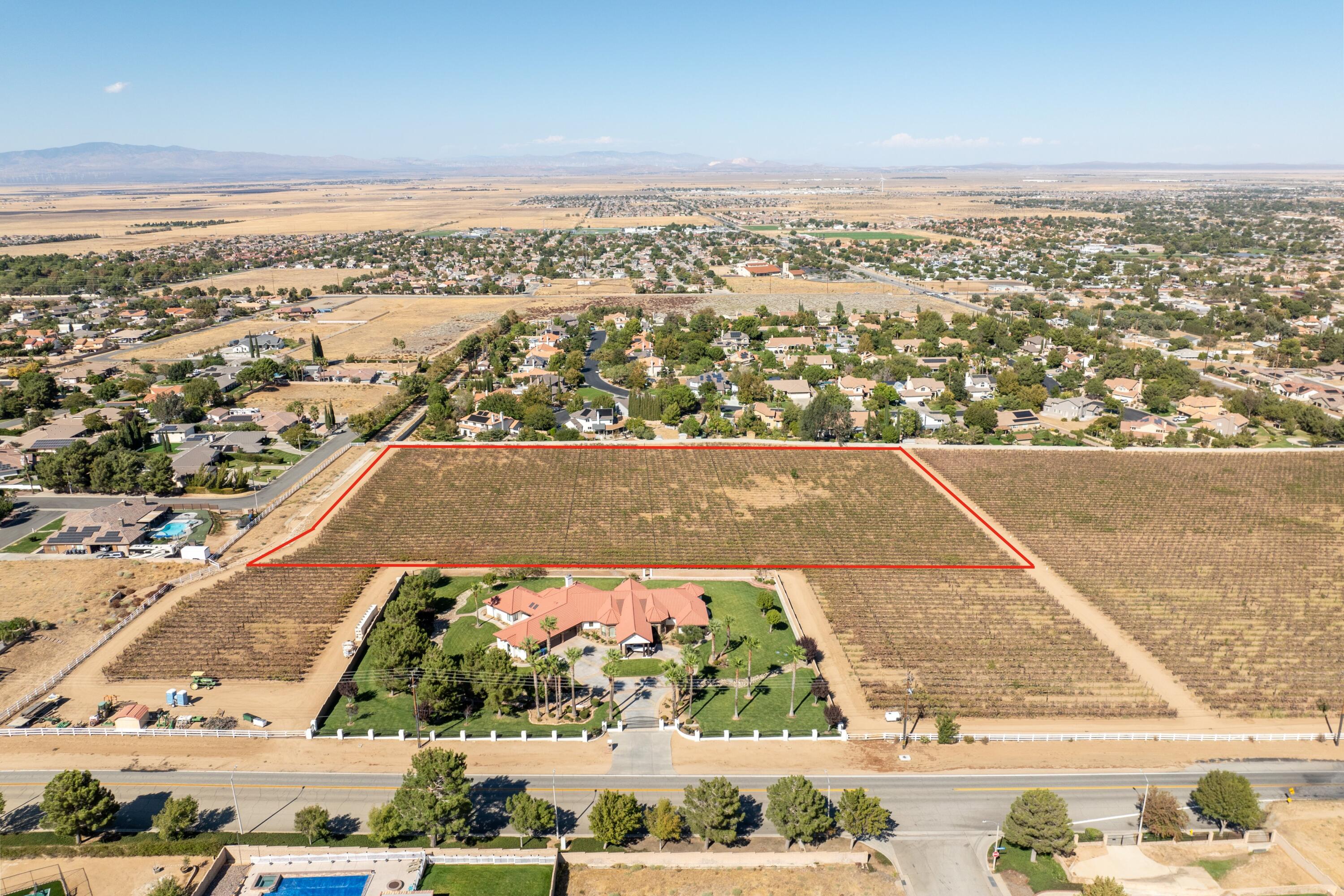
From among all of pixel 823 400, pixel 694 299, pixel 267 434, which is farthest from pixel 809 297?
pixel 267 434

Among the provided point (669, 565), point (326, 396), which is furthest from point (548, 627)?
point (326, 396)

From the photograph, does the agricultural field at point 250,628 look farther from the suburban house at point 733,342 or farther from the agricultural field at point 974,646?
the suburban house at point 733,342

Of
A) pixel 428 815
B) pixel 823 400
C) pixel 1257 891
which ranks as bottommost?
pixel 1257 891

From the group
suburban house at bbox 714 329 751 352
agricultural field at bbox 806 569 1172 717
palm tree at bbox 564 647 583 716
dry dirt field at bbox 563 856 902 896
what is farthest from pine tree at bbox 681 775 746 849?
Result: suburban house at bbox 714 329 751 352

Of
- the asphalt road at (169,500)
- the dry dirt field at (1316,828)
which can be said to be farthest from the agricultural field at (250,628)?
the dry dirt field at (1316,828)

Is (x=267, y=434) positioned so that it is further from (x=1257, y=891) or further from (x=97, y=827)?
(x=1257, y=891)

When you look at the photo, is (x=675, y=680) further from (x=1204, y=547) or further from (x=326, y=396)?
(x=326, y=396)

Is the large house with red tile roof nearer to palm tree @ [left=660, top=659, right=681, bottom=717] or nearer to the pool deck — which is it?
palm tree @ [left=660, top=659, right=681, bottom=717]
